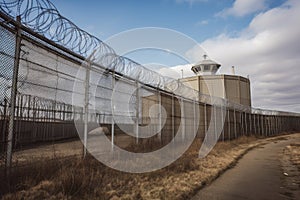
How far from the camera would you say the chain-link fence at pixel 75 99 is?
4.14 meters

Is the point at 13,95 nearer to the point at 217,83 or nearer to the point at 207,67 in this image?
the point at 217,83

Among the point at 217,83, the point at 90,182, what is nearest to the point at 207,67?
the point at 217,83

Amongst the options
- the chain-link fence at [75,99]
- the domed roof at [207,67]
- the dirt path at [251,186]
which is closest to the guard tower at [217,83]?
the domed roof at [207,67]

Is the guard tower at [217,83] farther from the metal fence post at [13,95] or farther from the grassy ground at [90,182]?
the metal fence post at [13,95]

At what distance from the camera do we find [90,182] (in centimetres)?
399

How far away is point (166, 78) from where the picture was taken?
9.66m

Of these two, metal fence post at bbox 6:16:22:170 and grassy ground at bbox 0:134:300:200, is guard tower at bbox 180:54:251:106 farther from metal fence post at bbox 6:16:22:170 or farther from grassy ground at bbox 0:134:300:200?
metal fence post at bbox 6:16:22:170

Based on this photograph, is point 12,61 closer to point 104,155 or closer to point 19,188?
point 19,188

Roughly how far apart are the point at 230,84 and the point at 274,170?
25525 mm

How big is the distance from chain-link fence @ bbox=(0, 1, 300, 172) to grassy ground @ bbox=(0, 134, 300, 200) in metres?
0.47

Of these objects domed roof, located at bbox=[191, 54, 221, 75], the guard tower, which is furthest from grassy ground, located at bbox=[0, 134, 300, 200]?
domed roof, located at bbox=[191, 54, 221, 75]

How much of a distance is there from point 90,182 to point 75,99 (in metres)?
2.41

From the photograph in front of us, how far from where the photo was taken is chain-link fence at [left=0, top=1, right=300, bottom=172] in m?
4.14

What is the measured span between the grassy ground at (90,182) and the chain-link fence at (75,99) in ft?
1.54
